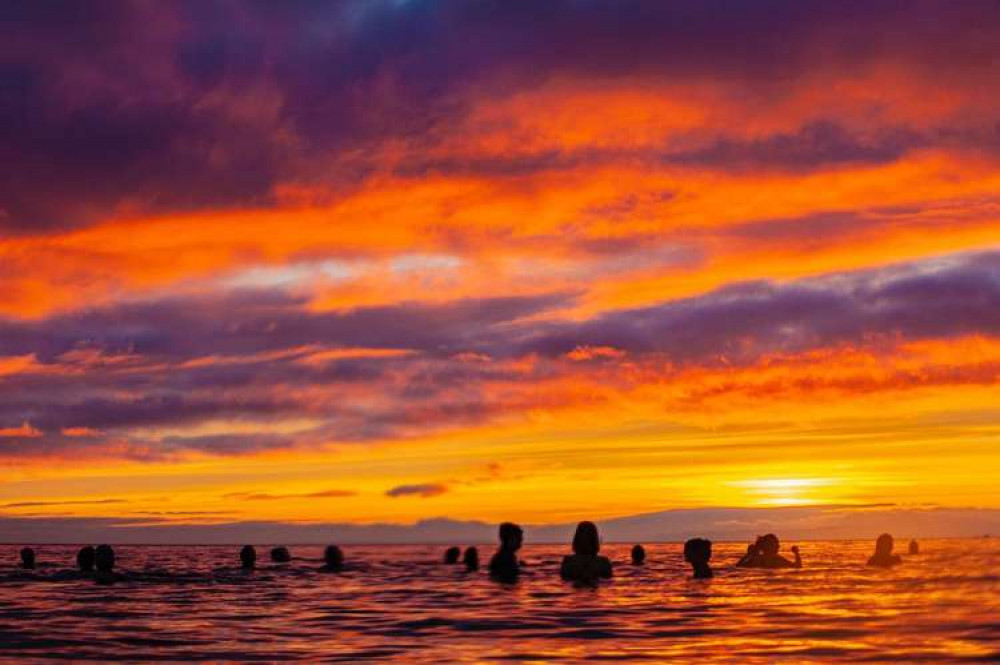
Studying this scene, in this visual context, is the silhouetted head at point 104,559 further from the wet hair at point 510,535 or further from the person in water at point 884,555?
the person in water at point 884,555

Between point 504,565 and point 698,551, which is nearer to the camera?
point 698,551

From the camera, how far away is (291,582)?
251 feet

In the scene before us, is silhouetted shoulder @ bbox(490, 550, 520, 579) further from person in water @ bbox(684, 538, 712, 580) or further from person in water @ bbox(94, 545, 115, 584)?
person in water @ bbox(94, 545, 115, 584)

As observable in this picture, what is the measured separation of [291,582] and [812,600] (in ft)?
130

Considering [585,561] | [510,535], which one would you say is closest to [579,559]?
[585,561]

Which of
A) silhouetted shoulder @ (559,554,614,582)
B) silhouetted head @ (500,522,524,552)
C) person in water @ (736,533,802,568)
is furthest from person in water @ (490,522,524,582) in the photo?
person in water @ (736,533,802,568)

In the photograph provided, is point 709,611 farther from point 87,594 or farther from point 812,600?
point 87,594

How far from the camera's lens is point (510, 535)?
7750 cm

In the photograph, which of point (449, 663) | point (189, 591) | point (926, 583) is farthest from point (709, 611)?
point (189, 591)

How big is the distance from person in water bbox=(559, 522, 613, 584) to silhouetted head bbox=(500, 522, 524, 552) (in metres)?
6.58

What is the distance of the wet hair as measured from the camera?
7675cm

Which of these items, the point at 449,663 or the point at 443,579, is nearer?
the point at 449,663

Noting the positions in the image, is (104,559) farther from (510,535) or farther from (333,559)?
(510,535)

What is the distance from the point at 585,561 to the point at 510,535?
28.6 ft
